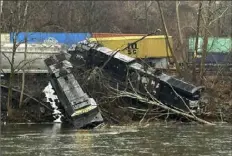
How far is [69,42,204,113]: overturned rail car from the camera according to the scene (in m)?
19.4

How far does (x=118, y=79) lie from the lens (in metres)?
20.8

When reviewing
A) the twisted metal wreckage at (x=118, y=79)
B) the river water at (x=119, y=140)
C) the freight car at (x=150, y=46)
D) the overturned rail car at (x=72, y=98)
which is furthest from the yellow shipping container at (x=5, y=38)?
the river water at (x=119, y=140)

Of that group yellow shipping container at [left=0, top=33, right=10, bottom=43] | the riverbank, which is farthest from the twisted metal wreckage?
yellow shipping container at [left=0, top=33, right=10, bottom=43]

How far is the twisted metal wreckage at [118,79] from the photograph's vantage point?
1789 cm

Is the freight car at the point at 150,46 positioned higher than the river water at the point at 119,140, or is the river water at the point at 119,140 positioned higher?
the freight car at the point at 150,46

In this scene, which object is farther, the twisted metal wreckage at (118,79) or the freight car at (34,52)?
the freight car at (34,52)

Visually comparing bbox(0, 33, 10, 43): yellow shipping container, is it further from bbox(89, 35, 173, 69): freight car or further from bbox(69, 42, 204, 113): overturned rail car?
bbox(69, 42, 204, 113): overturned rail car

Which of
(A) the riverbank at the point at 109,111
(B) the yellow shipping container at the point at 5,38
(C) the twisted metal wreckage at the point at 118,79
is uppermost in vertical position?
(B) the yellow shipping container at the point at 5,38

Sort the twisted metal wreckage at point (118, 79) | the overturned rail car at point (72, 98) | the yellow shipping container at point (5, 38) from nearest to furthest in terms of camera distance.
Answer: the overturned rail car at point (72, 98) < the twisted metal wreckage at point (118, 79) < the yellow shipping container at point (5, 38)

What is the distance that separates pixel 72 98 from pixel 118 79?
9.92ft

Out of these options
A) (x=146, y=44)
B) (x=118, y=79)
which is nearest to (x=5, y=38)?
(x=146, y=44)

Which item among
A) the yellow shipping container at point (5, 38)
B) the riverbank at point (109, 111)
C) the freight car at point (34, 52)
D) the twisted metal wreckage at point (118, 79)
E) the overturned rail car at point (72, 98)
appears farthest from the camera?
the yellow shipping container at point (5, 38)

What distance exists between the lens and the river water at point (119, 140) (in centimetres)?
1353

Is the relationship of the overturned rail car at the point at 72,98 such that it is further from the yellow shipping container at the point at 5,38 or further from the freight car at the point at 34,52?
the yellow shipping container at the point at 5,38
